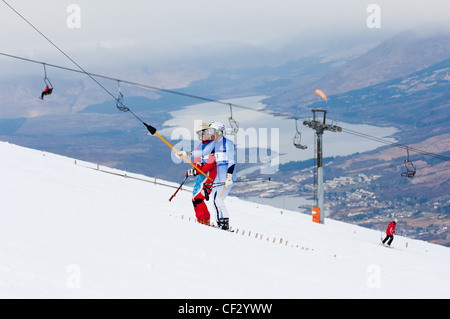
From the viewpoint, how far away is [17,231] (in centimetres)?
1041

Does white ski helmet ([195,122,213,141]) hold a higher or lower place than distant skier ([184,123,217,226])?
higher

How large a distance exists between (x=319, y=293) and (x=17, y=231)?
5590 mm

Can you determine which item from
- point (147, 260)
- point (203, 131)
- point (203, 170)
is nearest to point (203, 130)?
point (203, 131)

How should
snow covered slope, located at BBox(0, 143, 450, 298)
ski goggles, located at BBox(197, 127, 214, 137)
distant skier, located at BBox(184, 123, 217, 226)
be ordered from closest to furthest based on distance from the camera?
snow covered slope, located at BBox(0, 143, 450, 298) → ski goggles, located at BBox(197, 127, 214, 137) → distant skier, located at BBox(184, 123, 217, 226)

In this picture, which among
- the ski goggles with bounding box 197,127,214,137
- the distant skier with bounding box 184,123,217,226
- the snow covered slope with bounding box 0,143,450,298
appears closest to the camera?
the snow covered slope with bounding box 0,143,450,298

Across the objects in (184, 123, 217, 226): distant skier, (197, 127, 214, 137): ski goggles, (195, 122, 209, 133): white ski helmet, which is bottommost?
(184, 123, 217, 226): distant skier

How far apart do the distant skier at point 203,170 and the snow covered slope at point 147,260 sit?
3.69 ft

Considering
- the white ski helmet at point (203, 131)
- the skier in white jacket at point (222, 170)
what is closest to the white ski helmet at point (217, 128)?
the skier in white jacket at point (222, 170)

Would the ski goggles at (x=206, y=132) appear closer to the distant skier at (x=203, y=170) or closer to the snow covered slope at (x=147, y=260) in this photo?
the distant skier at (x=203, y=170)

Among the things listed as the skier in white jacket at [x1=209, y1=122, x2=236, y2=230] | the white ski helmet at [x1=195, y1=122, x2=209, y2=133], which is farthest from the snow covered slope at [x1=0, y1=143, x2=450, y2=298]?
the white ski helmet at [x1=195, y1=122, x2=209, y2=133]

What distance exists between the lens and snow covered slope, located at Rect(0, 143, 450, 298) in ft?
27.7

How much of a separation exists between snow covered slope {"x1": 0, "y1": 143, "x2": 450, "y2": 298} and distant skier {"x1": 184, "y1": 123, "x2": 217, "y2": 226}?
1124mm

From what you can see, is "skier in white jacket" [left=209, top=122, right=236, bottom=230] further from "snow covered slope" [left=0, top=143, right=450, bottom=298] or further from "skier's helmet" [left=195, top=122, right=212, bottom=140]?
"snow covered slope" [left=0, top=143, right=450, bottom=298]
